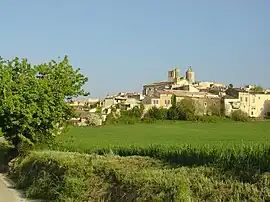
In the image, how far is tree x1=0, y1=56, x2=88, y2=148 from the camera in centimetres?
2703

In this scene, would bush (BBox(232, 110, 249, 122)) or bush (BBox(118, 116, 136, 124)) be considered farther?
bush (BBox(232, 110, 249, 122))

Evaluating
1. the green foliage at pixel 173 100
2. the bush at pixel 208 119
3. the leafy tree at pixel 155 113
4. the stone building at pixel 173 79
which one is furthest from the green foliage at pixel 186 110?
the stone building at pixel 173 79

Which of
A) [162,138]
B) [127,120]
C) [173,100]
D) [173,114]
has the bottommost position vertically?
[162,138]

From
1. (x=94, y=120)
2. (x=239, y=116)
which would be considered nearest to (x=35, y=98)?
(x=94, y=120)

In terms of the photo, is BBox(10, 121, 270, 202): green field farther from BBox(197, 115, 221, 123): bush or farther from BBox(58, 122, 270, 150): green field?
BBox(197, 115, 221, 123): bush

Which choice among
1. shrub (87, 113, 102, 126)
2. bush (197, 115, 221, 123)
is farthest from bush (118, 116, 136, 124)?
bush (197, 115, 221, 123)

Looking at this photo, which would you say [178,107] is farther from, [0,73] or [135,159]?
[135,159]

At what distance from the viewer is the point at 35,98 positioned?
27.5 m

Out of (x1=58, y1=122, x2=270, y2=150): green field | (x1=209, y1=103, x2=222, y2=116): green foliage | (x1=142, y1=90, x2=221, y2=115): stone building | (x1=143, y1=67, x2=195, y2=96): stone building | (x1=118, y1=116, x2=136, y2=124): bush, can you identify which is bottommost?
(x1=58, y1=122, x2=270, y2=150): green field

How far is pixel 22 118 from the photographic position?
2706 cm

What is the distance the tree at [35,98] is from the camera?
1064 inches

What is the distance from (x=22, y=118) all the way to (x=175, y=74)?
145016 millimetres

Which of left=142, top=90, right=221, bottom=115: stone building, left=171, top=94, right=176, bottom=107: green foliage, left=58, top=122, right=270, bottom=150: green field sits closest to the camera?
left=58, top=122, right=270, bottom=150: green field

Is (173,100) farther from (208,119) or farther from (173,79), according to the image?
(173,79)
